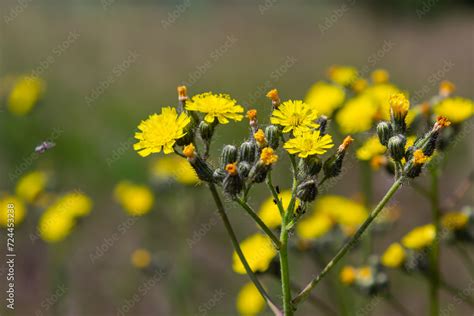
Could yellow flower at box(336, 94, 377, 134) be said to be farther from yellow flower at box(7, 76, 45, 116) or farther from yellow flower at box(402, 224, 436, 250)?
yellow flower at box(7, 76, 45, 116)

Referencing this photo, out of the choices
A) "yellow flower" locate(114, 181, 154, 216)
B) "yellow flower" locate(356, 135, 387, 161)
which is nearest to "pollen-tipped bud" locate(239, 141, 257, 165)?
"yellow flower" locate(356, 135, 387, 161)

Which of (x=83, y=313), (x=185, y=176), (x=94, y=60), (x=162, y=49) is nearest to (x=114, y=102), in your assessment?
(x=94, y=60)

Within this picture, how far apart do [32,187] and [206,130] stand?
3.45 meters

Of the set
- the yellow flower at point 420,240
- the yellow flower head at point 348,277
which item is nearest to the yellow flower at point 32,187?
the yellow flower head at point 348,277

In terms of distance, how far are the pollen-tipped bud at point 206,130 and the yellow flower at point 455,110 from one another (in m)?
1.81

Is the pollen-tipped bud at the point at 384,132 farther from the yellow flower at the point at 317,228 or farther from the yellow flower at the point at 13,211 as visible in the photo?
the yellow flower at the point at 13,211

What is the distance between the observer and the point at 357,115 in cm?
429

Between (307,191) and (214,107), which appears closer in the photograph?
(307,191)

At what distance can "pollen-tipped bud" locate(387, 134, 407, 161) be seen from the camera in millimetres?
2768

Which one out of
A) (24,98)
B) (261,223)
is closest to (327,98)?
(261,223)

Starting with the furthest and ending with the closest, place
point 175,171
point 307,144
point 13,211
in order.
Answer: point 175,171 < point 13,211 < point 307,144

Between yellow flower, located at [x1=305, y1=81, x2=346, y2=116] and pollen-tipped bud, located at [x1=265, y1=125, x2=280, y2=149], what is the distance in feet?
6.09

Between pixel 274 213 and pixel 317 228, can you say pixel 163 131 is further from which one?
pixel 317 228

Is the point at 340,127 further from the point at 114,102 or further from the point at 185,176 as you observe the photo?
the point at 114,102
